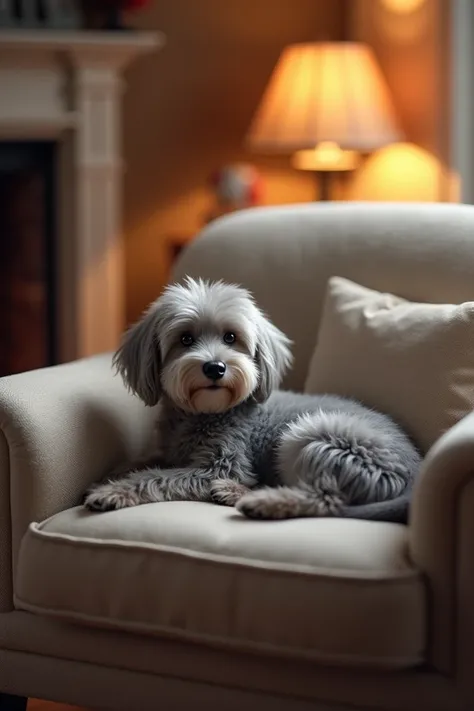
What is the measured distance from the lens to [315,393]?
7.31ft

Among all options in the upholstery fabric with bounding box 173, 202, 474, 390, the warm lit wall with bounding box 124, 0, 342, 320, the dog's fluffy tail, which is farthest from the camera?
the warm lit wall with bounding box 124, 0, 342, 320

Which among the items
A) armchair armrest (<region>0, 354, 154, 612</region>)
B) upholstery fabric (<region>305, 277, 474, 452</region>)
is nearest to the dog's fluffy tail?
upholstery fabric (<region>305, 277, 474, 452</region>)

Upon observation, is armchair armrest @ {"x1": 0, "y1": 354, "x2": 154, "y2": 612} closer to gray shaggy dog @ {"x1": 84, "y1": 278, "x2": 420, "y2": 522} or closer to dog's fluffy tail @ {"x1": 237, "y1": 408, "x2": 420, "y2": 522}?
gray shaggy dog @ {"x1": 84, "y1": 278, "x2": 420, "y2": 522}

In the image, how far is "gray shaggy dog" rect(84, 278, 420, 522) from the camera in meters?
1.85

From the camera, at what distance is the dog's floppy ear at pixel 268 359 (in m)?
2.05

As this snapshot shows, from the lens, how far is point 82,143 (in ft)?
12.5

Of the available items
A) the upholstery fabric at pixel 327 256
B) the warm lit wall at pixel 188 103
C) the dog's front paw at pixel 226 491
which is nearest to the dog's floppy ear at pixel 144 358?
the dog's front paw at pixel 226 491

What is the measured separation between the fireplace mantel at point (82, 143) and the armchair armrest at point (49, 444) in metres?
1.67

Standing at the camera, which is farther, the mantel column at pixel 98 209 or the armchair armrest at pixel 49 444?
the mantel column at pixel 98 209

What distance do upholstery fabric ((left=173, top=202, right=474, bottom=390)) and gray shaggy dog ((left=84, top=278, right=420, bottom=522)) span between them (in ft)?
1.08

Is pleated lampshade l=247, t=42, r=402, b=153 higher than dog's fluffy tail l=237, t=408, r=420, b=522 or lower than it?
higher

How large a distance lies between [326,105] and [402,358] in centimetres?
172

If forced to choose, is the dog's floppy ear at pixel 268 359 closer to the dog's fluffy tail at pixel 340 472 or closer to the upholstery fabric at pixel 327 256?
the dog's fluffy tail at pixel 340 472

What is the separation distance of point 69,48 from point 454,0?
124cm
